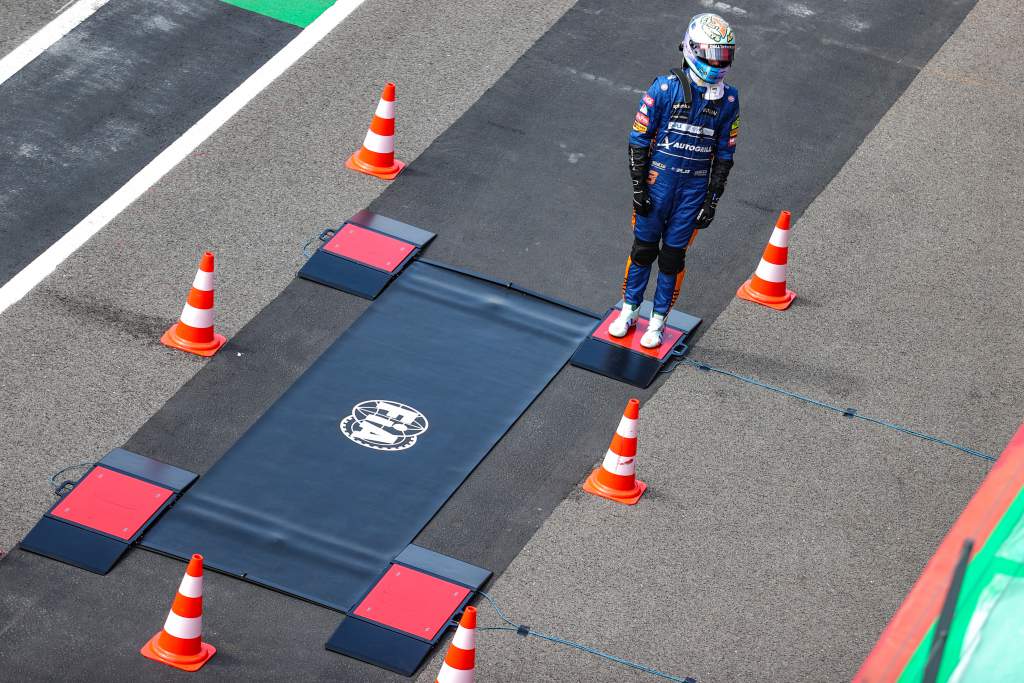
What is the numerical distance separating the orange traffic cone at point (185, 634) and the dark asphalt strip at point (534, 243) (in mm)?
99

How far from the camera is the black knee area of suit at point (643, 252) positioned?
480 inches

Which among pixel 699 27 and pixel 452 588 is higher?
pixel 699 27

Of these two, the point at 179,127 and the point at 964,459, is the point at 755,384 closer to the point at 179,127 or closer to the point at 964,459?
the point at 964,459

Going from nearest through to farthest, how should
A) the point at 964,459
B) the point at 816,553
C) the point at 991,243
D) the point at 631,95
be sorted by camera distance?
1. the point at 816,553
2. the point at 964,459
3. the point at 991,243
4. the point at 631,95

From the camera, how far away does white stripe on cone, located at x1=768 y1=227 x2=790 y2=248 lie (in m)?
13.1

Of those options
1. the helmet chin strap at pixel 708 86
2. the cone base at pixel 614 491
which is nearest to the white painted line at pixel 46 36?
the helmet chin strap at pixel 708 86

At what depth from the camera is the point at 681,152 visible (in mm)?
11734

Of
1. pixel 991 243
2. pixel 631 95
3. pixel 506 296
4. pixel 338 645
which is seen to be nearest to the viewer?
pixel 338 645

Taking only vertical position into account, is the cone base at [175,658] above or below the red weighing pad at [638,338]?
below

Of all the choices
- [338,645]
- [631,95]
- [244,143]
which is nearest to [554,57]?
[631,95]

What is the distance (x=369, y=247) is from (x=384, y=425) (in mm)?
2017

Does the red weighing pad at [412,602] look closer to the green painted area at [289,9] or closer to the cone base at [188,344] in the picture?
the cone base at [188,344]

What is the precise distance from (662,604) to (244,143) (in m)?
5.97

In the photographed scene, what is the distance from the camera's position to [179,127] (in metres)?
14.6
